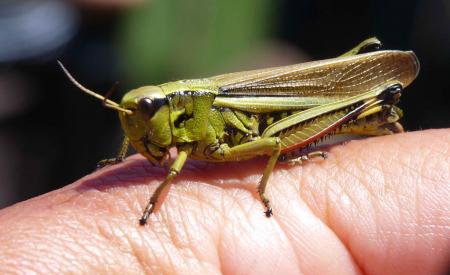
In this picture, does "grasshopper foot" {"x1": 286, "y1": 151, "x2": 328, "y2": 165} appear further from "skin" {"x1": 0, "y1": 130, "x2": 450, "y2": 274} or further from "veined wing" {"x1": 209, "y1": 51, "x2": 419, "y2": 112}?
"veined wing" {"x1": 209, "y1": 51, "x2": 419, "y2": 112}

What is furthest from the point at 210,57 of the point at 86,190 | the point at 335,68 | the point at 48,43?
the point at 86,190

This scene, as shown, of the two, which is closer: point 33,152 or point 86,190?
point 86,190

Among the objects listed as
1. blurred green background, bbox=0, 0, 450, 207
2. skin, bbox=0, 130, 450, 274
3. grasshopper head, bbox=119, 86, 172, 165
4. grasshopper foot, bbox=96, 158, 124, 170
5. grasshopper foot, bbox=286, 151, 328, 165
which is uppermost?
grasshopper head, bbox=119, 86, 172, 165

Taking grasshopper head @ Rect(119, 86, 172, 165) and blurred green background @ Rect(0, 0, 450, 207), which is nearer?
grasshopper head @ Rect(119, 86, 172, 165)

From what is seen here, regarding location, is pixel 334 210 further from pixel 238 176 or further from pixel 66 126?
pixel 66 126

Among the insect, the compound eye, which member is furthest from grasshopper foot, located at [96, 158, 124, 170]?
the compound eye

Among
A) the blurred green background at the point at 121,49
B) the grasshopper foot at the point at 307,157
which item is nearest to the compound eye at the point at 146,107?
the grasshopper foot at the point at 307,157
